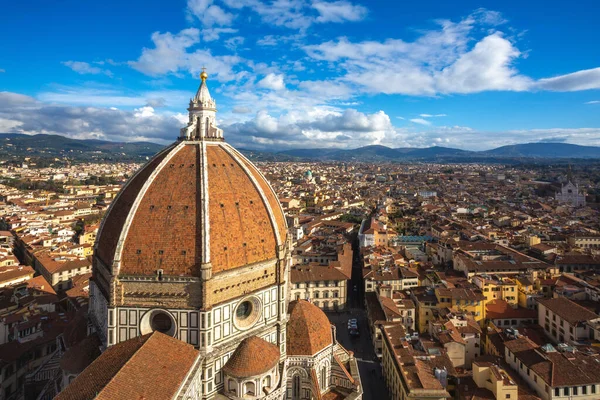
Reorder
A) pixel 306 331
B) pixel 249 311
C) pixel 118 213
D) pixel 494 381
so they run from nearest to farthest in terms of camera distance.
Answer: pixel 118 213
pixel 249 311
pixel 306 331
pixel 494 381

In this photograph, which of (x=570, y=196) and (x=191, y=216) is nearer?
(x=191, y=216)

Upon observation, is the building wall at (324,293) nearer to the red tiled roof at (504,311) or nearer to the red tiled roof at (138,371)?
the red tiled roof at (504,311)

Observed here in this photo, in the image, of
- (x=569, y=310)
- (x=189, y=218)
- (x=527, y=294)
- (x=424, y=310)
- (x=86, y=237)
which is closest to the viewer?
(x=189, y=218)

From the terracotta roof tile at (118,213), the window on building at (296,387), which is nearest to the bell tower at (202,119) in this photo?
the terracotta roof tile at (118,213)

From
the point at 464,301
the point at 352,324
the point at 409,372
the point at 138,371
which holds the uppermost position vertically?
the point at 138,371

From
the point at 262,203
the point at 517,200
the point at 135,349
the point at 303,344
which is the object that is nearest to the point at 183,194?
the point at 262,203

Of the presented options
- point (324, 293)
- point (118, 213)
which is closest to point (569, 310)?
point (324, 293)

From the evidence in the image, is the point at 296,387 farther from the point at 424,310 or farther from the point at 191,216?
the point at 424,310

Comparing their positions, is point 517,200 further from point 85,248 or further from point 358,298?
point 85,248
